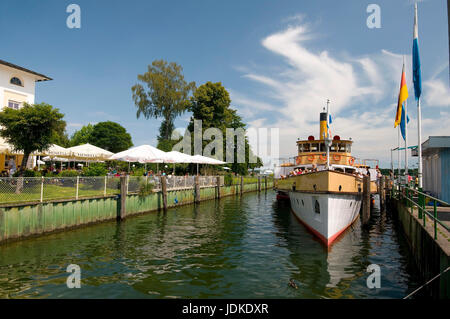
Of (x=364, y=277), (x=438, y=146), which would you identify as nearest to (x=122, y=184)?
(x=364, y=277)

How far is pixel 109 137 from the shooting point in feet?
214

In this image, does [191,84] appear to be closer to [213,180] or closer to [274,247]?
[213,180]

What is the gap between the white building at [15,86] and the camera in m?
22.1

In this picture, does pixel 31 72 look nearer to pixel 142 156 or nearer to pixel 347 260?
pixel 142 156

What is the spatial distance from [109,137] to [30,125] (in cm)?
5373

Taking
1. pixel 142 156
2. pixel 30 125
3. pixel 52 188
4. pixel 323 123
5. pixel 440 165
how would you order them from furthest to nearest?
1. pixel 323 123
2. pixel 142 156
3. pixel 440 165
4. pixel 30 125
5. pixel 52 188

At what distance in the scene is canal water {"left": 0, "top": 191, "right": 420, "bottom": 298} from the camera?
22.1 feet

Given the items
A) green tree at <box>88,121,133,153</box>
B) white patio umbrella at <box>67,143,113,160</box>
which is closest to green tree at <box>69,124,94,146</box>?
green tree at <box>88,121,133,153</box>

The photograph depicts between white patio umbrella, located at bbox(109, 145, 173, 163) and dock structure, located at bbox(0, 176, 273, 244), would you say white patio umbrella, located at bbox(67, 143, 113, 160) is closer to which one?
white patio umbrella, located at bbox(109, 145, 173, 163)

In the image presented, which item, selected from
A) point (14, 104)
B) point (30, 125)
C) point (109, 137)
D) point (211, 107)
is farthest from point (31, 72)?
point (109, 137)
